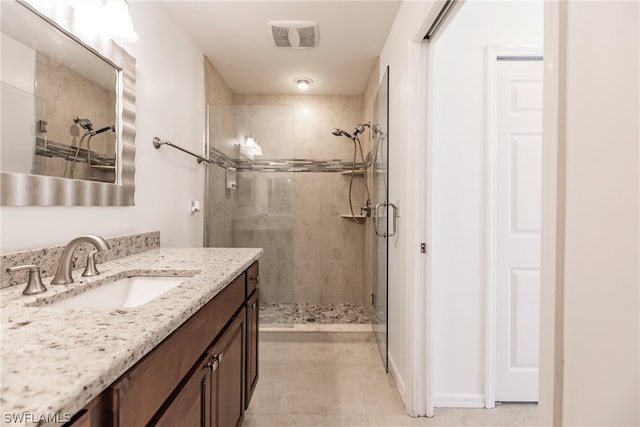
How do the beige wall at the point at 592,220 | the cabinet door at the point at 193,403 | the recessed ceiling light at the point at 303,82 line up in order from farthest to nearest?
the recessed ceiling light at the point at 303,82 < the cabinet door at the point at 193,403 < the beige wall at the point at 592,220

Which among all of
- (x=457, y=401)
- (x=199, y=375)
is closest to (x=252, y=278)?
(x=199, y=375)

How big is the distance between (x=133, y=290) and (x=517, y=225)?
1.96 metres

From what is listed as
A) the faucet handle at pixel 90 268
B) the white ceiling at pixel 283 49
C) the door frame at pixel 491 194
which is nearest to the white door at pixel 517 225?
the door frame at pixel 491 194

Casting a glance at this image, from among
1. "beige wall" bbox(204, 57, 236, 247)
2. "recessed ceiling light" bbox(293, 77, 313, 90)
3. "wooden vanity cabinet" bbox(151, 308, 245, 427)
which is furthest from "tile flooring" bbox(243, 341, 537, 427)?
"recessed ceiling light" bbox(293, 77, 313, 90)

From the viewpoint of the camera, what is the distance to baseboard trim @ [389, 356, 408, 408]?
1.76m

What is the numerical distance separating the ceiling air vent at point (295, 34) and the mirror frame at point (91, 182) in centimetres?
100

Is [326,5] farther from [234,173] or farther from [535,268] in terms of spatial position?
[535,268]

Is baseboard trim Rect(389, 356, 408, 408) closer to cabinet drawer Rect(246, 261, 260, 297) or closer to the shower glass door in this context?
the shower glass door

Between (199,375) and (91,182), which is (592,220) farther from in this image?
(91,182)

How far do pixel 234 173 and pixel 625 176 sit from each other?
2632mm

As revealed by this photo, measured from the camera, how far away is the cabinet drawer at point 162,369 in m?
0.56

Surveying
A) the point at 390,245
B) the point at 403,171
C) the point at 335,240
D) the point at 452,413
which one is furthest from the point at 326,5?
the point at 452,413

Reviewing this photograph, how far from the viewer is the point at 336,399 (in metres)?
1.81

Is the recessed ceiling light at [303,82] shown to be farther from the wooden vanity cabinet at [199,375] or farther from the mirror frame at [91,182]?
the wooden vanity cabinet at [199,375]
